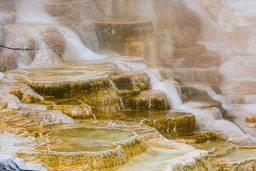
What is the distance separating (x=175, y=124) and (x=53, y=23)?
625 cm

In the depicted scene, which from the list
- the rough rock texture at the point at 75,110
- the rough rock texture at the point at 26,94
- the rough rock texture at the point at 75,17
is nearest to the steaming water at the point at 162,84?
the rough rock texture at the point at 75,17

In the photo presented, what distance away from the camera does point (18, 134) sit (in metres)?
9.42

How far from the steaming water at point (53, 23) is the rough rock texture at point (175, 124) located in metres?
4.35

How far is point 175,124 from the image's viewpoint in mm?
11836

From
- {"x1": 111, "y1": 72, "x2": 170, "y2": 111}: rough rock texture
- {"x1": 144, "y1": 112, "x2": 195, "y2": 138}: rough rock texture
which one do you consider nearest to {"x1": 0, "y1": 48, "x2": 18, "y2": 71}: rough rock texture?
{"x1": 111, "y1": 72, "x2": 170, "y2": 111}: rough rock texture

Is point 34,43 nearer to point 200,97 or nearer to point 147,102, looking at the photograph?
point 147,102

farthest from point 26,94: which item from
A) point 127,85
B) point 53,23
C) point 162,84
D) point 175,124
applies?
point 53,23

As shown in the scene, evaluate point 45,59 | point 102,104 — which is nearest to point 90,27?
point 45,59

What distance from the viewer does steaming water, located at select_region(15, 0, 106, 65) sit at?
15656 millimetres

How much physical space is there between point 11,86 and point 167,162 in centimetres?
436

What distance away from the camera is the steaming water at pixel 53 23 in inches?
616

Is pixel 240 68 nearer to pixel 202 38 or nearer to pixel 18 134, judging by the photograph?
pixel 202 38

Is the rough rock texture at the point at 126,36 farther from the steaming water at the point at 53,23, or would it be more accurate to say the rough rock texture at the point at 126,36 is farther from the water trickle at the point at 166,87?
the water trickle at the point at 166,87

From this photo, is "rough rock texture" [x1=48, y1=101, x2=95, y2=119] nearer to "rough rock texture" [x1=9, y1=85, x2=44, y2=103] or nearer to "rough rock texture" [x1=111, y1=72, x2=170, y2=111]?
"rough rock texture" [x1=9, y1=85, x2=44, y2=103]
